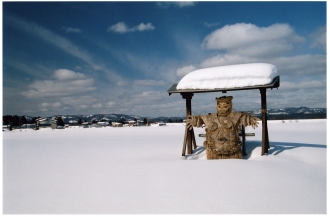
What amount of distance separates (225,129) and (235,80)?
5.40 ft

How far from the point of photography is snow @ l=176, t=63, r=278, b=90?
25.6ft

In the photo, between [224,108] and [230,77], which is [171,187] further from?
[230,77]

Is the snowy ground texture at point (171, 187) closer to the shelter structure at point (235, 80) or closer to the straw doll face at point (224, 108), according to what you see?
the straw doll face at point (224, 108)

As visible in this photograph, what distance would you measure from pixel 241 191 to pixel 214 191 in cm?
53

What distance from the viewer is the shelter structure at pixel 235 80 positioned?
7.78 m

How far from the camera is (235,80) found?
804 centimetres

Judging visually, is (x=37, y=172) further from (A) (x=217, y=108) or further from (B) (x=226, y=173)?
(A) (x=217, y=108)

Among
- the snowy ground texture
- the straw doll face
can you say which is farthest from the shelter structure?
the snowy ground texture

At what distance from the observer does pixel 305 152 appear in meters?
8.69

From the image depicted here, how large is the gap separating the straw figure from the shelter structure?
51 cm

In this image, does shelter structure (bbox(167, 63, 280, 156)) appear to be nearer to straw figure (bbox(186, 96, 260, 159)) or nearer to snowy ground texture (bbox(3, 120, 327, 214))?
straw figure (bbox(186, 96, 260, 159))

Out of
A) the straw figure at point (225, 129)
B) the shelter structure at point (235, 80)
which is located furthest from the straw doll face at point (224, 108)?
the shelter structure at point (235, 80)

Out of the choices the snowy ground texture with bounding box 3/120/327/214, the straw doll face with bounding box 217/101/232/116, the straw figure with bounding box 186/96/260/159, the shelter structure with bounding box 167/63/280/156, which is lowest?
the snowy ground texture with bounding box 3/120/327/214

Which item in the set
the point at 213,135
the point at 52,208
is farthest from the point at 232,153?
the point at 52,208
